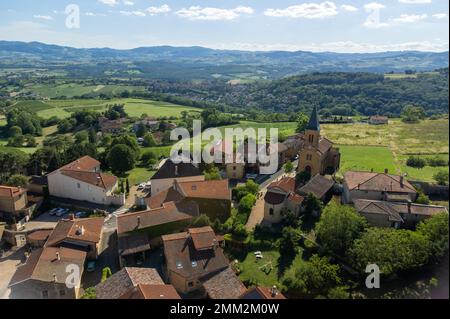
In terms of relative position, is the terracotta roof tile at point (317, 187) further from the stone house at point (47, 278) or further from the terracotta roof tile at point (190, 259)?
the stone house at point (47, 278)

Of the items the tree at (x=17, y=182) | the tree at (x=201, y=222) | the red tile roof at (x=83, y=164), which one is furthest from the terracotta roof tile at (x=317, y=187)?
the tree at (x=17, y=182)

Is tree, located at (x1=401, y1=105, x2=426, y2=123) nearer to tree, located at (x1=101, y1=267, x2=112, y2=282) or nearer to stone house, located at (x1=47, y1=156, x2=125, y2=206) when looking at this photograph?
stone house, located at (x1=47, y1=156, x2=125, y2=206)

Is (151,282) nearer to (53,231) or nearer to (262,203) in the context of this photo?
(53,231)

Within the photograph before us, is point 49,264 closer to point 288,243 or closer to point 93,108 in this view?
point 288,243

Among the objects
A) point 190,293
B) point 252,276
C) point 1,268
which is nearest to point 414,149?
point 252,276

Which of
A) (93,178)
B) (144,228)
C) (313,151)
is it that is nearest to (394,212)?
(313,151)
